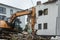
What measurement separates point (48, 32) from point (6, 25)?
40.5 ft

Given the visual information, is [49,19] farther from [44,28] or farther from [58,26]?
[58,26]

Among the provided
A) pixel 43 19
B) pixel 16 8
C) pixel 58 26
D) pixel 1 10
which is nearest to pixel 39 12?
pixel 43 19

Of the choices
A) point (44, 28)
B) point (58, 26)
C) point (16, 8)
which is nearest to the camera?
point (58, 26)

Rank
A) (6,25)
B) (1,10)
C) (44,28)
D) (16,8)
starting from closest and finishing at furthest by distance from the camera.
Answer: (6,25), (44,28), (1,10), (16,8)

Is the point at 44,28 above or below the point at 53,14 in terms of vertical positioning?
below

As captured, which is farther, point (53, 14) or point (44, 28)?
point (44, 28)

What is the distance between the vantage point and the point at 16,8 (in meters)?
50.7

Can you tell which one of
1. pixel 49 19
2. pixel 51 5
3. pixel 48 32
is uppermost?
pixel 51 5

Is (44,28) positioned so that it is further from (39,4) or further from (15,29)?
(15,29)

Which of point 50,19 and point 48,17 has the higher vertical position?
point 48,17

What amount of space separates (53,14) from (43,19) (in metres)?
3.37

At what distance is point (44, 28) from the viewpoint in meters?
32.2

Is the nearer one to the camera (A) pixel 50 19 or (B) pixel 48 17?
(A) pixel 50 19

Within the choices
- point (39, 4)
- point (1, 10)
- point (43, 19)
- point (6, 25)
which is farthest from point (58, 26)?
point (1, 10)
